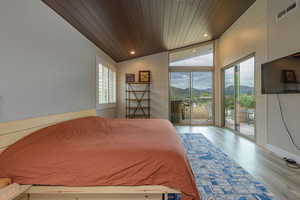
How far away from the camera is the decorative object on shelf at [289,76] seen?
2634 millimetres

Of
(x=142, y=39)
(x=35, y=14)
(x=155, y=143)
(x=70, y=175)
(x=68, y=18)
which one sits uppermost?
(x=142, y=39)

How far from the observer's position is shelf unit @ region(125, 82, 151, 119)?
652cm

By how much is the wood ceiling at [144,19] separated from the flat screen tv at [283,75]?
171 cm

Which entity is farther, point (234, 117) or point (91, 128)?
point (234, 117)

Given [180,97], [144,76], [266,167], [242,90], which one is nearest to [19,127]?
[266,167]

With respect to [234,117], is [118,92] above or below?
above

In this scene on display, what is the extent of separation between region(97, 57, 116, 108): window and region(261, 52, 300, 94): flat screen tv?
12.5 ft

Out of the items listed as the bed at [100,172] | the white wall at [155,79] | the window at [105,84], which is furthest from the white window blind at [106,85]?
the bed at [100,172]

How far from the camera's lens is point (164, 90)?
6453 millimetres

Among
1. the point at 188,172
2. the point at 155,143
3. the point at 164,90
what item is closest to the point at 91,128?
the point at 155,143

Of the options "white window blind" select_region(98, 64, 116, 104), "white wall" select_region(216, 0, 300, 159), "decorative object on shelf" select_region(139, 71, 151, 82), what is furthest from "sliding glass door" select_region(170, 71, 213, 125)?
"white window blind" select_region(98, 64, 116, 104)

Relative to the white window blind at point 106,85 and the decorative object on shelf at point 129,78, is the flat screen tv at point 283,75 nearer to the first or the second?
the white window blind at point 106,85

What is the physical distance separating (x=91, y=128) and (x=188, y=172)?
63.5 inches

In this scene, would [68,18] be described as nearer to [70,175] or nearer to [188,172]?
[70,175]
